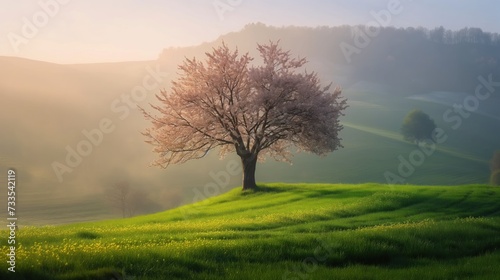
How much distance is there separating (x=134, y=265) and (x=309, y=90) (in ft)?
124

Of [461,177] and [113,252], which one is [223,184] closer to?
[461,177]

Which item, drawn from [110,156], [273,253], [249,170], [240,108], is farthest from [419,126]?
[273,253]

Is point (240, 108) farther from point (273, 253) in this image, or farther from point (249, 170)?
point (273, 253)

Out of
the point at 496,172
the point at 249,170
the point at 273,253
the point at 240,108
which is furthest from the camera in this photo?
the point at 496,172

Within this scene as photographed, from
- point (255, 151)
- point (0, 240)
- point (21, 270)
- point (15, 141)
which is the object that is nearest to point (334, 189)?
point (255, 151)

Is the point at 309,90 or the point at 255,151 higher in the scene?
the point at 309,90

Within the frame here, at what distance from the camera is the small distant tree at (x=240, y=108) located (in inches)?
1918

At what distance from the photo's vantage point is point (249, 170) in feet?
172

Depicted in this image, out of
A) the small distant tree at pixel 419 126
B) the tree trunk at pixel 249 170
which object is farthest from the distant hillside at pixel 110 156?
the tree trunk at pixel 249 170

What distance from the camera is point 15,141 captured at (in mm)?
139375

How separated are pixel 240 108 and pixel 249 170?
752 cm

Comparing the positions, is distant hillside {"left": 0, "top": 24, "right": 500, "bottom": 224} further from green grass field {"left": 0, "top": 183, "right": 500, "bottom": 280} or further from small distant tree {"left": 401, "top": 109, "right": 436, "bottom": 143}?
green grass field {"left": 0, "top": 183, "right": 500, "bottom": 280}

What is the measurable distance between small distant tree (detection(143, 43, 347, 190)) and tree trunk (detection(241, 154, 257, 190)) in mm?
168

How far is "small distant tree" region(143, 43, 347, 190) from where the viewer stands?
160 feet
